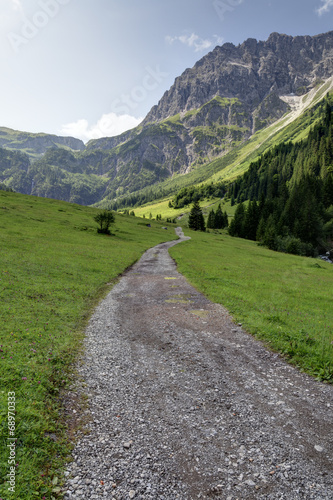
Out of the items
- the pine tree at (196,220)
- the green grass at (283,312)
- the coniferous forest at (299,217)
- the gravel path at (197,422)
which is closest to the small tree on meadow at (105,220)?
the green grass at (283,312)

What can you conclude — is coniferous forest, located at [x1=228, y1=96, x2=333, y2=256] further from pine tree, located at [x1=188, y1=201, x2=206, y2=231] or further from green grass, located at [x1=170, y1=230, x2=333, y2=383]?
green grass, located at [x1=170, y1=230, x2=333, y2=383]

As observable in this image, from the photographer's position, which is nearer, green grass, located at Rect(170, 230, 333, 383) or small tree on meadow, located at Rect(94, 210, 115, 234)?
green grass, located at Rect(170, 230, 333, 383)

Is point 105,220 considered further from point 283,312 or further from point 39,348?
point 39,348

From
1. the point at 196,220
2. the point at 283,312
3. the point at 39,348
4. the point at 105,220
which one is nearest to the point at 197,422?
the point at 39,348

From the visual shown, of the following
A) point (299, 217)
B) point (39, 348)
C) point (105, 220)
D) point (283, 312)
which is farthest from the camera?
point (299, 217)

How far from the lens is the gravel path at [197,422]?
5.46 meters

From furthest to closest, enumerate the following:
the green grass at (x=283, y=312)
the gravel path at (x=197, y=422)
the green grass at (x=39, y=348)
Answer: the green grass at (x=283, y=312) < the green grass at (x=39, y=348) < the gravel path at (x=197, y=422)

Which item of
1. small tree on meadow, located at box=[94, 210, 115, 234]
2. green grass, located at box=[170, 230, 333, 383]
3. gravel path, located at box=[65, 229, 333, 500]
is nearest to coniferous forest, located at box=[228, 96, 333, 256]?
small tree on meadow, located at box=[94, 210, 115, 234]

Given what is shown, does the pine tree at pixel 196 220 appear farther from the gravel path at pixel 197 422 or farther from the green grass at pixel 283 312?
the gravel path at pixel 197 422

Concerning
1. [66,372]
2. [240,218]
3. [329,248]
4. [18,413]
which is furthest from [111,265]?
[240,218]

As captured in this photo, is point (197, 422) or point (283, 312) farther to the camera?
point (283, 312)

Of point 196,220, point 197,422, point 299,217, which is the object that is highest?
point 299,217

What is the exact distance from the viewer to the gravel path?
5.46 meters

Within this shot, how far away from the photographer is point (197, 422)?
291 inches
